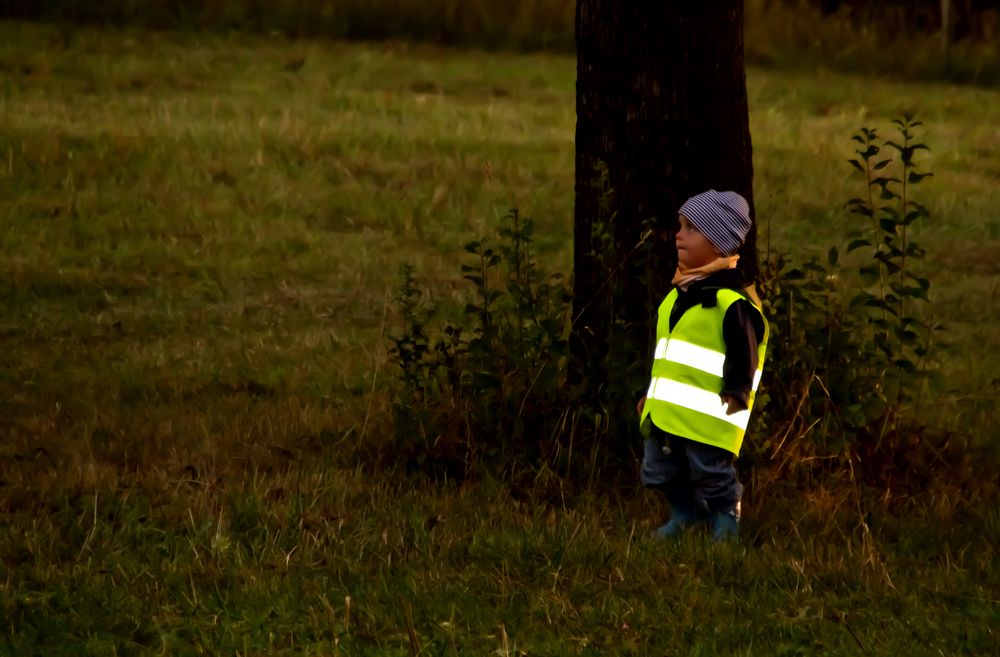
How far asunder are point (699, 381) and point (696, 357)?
0.09m

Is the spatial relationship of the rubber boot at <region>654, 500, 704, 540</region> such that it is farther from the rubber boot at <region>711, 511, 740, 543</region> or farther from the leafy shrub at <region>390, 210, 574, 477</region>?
the leafy shrub at <region>390, 210, 574, 477</region>

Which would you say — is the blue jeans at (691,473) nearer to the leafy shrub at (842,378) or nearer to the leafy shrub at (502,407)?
the leafy shrub at (842,378)

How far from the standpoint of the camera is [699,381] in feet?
19.7

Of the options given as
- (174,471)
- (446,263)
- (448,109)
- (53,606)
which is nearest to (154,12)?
(448,109)

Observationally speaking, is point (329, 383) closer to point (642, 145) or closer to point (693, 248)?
point (642, 145)

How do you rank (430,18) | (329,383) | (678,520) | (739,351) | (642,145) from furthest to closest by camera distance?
1. (430,18)
2. (329,383)
3. (642,145)
4. (678,520)
5. (739,351)

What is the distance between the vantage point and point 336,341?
32.2 ft

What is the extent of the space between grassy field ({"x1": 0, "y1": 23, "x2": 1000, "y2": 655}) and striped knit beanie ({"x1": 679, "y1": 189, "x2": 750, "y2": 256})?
1119 mm

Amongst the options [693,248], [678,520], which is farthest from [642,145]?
[678,520]

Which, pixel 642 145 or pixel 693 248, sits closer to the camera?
pixel 693 248

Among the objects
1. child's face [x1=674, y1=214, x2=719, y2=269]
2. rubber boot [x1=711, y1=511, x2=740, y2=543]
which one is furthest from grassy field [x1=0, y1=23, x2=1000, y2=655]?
child's face [x1=674, y1=214, x2=719, y2=269]

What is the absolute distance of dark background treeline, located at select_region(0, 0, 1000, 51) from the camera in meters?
20.9

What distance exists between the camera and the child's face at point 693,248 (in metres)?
6.04

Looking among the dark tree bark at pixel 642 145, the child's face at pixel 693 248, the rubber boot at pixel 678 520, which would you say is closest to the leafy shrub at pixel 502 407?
the dark tree bark at pixel 642 145
